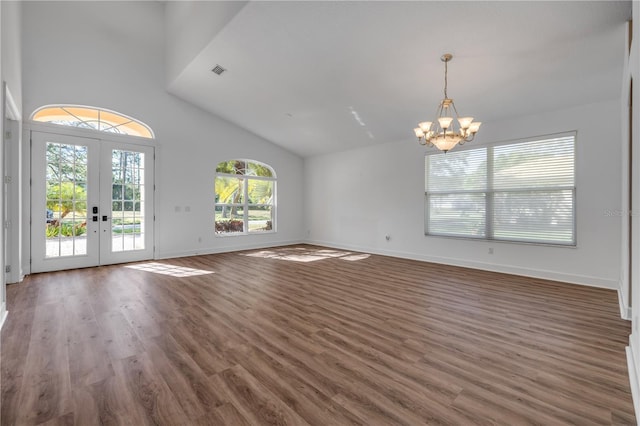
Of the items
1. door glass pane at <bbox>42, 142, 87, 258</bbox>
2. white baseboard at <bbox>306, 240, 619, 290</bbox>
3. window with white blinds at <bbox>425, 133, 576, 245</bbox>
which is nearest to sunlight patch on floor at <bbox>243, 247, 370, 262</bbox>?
white baseboard at <bbox>306, 240, 619, 290</bbox>

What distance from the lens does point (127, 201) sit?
19.7 feet

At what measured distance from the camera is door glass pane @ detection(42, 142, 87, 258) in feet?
17.0

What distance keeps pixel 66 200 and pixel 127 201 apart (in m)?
0.95

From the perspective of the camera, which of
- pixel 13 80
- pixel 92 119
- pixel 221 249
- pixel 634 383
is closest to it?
pixel 634 383

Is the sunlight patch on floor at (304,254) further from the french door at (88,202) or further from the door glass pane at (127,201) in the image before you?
the french door at (88,202)

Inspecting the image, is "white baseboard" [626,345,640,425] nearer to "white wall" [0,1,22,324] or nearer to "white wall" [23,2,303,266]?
"white wall" [0,1,22,324]

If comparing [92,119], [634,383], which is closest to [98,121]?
[92,119]

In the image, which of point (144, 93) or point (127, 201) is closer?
point (127, 201)

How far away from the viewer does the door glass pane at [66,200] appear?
17.0 feet

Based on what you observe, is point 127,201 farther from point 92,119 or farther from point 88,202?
point 92,119

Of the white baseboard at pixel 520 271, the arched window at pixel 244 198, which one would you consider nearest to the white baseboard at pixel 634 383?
the white baseboard at pixel 520 271

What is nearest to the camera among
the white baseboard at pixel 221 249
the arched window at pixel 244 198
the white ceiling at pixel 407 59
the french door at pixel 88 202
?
the white ceiling at pixel 407 59

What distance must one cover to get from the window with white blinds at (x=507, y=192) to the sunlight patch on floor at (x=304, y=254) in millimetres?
1881

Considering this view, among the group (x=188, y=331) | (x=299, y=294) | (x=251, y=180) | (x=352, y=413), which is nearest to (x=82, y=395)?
(x=188, y=331)
